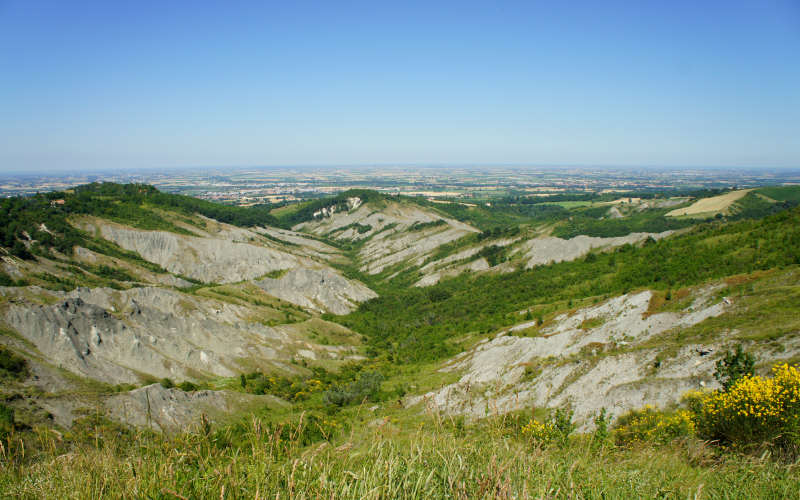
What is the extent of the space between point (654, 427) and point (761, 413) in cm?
587

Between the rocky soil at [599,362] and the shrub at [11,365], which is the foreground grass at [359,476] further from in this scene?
the shrub at [11,365]

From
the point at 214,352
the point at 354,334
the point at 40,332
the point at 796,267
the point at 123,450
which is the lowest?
the point at 354,334

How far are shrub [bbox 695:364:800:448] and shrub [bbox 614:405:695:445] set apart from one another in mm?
776

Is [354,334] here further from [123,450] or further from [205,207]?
[205,207]

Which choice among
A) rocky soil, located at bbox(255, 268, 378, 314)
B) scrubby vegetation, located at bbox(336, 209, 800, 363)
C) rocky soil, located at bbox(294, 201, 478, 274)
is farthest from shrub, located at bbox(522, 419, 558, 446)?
rocky soil, located at bbox(294, 201, 478, 274)

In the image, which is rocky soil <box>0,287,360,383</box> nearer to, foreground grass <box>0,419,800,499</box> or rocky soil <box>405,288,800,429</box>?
rocky soil <box>405,288,800,429</box>

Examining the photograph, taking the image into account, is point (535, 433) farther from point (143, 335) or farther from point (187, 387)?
point (143, 335)

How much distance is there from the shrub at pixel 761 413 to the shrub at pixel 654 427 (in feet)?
2.54

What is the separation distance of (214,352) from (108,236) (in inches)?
2130

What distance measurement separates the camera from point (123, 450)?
472 centimetres

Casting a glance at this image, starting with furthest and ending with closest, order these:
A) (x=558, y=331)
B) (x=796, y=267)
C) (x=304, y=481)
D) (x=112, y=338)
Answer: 1. (x=558, y=331)
2. (x=112, y=338)
3. (x=796, y=267)
4. (x=304, y=481)

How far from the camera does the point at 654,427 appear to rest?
44.4 feet

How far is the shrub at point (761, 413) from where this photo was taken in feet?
25.9

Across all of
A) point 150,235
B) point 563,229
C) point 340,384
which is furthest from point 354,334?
point 563,229
